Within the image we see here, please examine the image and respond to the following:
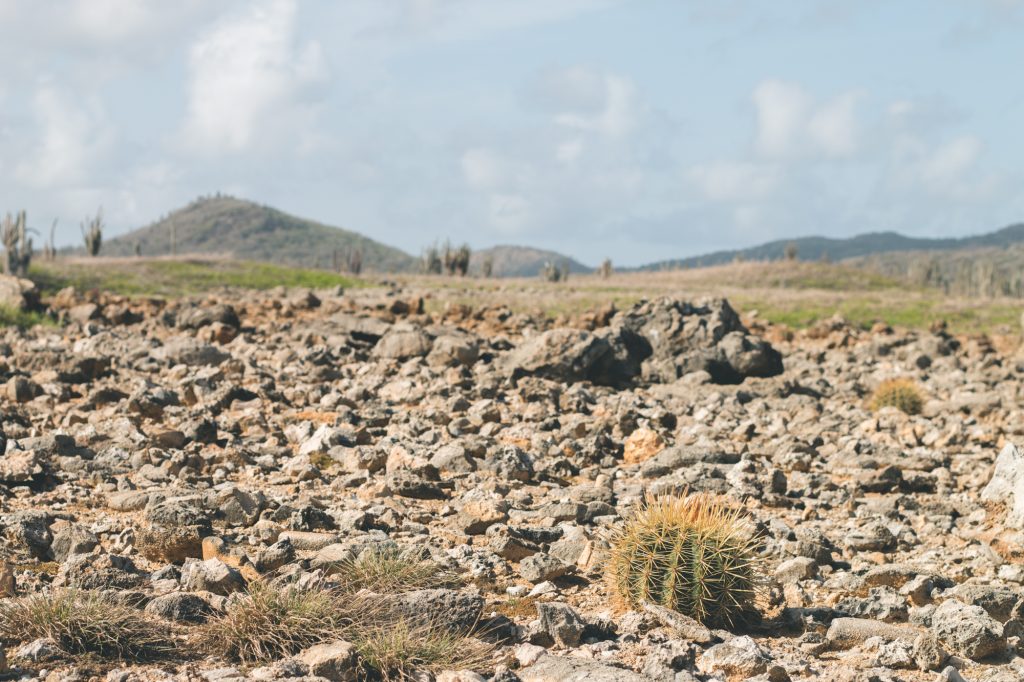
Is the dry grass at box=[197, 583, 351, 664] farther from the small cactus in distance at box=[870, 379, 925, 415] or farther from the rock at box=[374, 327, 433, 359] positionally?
the small cactus in distance at box=[870, 379, 925, 415]

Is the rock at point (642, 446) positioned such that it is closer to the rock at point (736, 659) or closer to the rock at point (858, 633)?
the rock at point (858, 633)

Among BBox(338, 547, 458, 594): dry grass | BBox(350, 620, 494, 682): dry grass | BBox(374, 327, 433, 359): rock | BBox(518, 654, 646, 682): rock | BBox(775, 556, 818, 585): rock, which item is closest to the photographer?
BBox(518, 654, 646, 682): rock

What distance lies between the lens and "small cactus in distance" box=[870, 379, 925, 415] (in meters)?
16.9

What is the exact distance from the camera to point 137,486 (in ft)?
34.3

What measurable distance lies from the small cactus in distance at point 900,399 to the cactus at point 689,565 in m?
10.4

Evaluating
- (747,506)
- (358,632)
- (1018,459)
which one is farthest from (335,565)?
(1018,459)

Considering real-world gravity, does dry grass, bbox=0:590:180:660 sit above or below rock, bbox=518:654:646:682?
above

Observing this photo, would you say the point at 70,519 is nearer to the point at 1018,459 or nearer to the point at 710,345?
the point at 1018,459

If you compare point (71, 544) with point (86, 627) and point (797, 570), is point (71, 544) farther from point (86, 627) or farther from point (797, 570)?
point (797, 570)

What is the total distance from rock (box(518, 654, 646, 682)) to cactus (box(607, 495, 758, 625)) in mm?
1140

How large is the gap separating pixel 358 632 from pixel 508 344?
47.3 feet

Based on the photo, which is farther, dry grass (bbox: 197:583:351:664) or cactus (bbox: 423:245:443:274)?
cactus (bbox: 423:245:443:274)

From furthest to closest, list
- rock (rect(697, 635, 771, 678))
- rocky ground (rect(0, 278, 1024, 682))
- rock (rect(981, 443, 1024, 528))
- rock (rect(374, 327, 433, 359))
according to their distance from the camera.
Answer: rock (rect(374, 327, 433, 359)) < rock (rect(981, 443, 1024, 528)) < rocky ground (rect(0, 278, 1024, 682)) < rock (rect(697, 635, 771, 678))

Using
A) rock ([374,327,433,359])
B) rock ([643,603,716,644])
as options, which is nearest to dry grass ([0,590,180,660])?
rock ([643,603,716,644])
